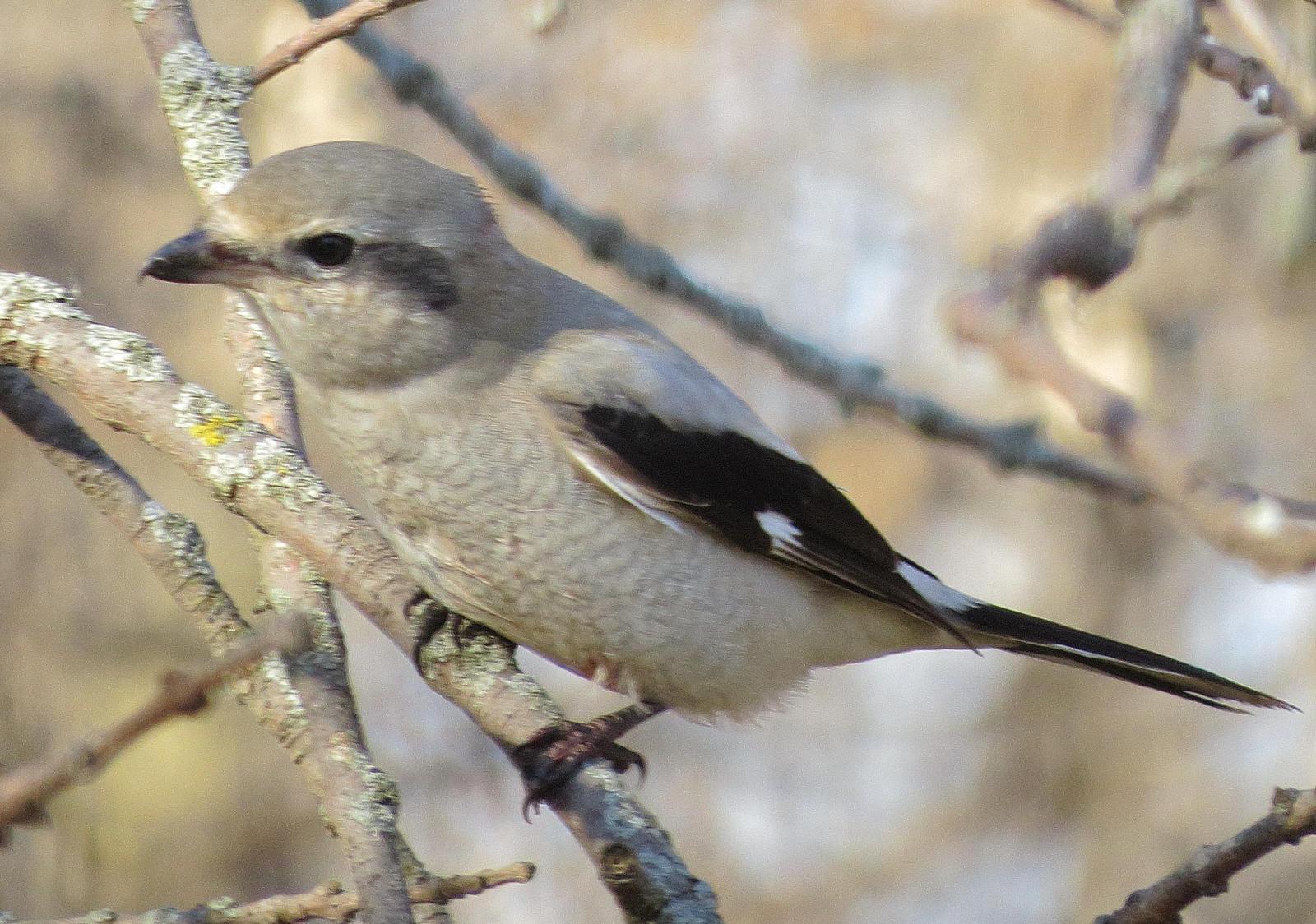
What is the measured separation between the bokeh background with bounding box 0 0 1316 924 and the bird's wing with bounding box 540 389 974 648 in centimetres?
249

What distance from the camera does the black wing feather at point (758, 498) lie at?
2.48 m

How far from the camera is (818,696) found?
245 inches

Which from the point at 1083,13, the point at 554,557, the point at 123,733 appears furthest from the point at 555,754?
the point at 1083,13

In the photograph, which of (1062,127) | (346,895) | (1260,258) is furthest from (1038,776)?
(346,895)

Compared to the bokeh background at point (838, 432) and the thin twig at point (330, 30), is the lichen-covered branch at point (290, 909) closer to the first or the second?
the thin twig at point (330, 30)

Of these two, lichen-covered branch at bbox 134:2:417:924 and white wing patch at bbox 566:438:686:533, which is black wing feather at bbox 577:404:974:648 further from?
lichen-covered branch at bbox 134:2:417:924

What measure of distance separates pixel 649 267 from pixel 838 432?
11.4 feet

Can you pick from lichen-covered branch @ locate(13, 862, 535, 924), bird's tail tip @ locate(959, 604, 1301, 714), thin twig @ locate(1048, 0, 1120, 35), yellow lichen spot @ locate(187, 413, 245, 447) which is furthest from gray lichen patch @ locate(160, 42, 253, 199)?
bird's tail tip @ locate(959, 604, 1301, 714)

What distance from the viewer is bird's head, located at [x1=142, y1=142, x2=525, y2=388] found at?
2.21m

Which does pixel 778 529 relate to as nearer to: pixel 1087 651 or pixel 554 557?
pixel 554 557

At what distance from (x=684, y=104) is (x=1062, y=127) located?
1.73m

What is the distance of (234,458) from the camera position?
2256 mm

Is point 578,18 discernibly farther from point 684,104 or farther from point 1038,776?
point 1038,776

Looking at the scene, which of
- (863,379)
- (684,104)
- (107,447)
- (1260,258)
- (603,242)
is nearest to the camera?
(863,379)
